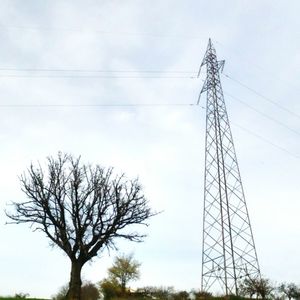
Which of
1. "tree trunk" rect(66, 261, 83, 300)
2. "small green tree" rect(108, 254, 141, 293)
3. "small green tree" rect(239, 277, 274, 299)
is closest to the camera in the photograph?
"tree trunk" rect(66, 261, 83, 300)

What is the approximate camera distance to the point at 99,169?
3148 centimetres

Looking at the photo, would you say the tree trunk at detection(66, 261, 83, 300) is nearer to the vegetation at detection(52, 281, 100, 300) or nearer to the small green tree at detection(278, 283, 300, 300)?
the vegetation at detection(52, 281, 100, 300)

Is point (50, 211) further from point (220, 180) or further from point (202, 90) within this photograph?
point (202, 90)

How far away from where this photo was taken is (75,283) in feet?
89.1

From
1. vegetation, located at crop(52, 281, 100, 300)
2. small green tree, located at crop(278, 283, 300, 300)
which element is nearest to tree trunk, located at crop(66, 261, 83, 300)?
vegetation, located at crop(52, 281, 100, 300)

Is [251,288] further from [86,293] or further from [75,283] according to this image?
[86,293]

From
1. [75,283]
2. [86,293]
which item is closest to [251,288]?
[75,283]

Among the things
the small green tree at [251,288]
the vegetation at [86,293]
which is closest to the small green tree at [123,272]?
the vegetation at [86,293]

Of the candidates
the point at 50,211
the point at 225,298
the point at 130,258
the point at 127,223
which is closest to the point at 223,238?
the point at 225,298

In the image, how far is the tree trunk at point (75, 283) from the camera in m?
26.8

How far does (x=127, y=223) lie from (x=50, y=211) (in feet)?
17.7

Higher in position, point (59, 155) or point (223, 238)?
point (59, 155)

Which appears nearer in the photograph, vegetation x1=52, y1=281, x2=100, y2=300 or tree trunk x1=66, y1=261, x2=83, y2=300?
tree trunk x1=66, y1=261, x2=83, y2=300

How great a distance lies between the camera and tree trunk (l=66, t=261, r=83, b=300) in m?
26.8
